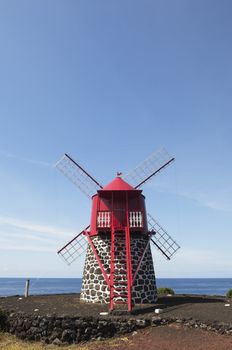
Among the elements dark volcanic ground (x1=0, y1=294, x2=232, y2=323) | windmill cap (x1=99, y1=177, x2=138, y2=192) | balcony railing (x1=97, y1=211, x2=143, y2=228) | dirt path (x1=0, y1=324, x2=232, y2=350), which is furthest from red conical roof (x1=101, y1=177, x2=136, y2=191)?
dirt path (x1=0, y1=324, x2=232, y2=350)

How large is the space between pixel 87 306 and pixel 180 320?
650 centimetres

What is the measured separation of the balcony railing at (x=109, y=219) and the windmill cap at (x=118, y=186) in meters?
1.60

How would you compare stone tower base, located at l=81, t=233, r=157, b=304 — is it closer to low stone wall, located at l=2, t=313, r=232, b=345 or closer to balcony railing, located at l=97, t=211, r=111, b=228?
balcony railing, located at l=97, t=211, r=111, b=228

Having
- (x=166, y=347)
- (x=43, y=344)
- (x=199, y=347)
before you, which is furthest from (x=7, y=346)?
(x=199, y=347)

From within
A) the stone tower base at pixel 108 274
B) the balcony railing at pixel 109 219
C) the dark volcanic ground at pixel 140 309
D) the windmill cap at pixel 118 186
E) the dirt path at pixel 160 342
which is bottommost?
the dirt path at pixel 160 342

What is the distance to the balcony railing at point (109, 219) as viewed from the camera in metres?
23.3

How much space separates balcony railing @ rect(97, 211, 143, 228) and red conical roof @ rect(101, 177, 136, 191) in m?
1.60

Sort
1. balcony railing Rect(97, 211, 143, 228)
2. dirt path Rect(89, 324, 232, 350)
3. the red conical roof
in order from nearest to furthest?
dirt path Rect(89, 324, 232, 350)
balcony railing Rect(97, 211, 143, 228)
the red conical roof

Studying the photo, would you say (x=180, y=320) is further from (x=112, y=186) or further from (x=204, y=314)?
(x=112, y=186)

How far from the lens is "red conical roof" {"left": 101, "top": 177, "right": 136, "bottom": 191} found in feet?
79.4

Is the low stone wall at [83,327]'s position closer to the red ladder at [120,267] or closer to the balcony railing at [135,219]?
the red ladder at [120,267]

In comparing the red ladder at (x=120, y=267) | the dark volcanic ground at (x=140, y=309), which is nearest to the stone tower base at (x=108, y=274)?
the red ladder at (x=120, y=267)

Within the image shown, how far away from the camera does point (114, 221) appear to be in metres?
23.6

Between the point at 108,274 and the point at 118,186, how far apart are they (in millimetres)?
5743
